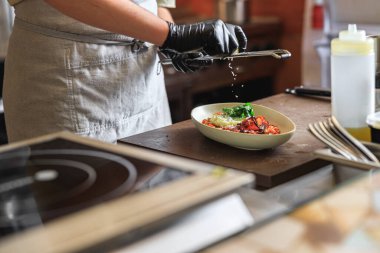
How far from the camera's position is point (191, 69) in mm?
1709

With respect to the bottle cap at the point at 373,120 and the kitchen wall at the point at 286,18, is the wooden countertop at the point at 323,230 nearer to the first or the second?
the bottle cap at the point at 373,120

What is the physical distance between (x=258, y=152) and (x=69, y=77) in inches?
25.6

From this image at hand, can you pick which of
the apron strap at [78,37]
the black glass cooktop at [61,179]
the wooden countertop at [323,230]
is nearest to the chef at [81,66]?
the apron strap at [78,37]

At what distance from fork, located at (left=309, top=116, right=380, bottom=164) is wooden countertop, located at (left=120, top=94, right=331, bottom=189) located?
0.05m

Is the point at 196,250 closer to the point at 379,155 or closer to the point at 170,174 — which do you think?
the point at 170,174

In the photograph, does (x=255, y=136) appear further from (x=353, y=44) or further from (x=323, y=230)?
(x=323, y=230)

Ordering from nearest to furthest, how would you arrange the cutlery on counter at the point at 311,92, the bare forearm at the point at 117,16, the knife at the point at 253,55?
the knife at the point at 253,55, the bare forearm at the point at 117,16, the cutlery on counter at the point at 311,92

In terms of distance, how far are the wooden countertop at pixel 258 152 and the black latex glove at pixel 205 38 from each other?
20 cm

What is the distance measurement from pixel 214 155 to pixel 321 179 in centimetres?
25

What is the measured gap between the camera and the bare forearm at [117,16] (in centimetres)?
156

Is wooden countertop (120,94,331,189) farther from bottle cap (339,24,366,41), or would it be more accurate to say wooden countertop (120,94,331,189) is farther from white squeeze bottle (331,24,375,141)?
bottle cap (339,24,366,41)

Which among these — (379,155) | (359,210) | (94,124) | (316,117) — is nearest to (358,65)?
(379,155)

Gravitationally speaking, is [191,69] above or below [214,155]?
above

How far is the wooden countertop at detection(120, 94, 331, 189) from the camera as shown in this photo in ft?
3.80
